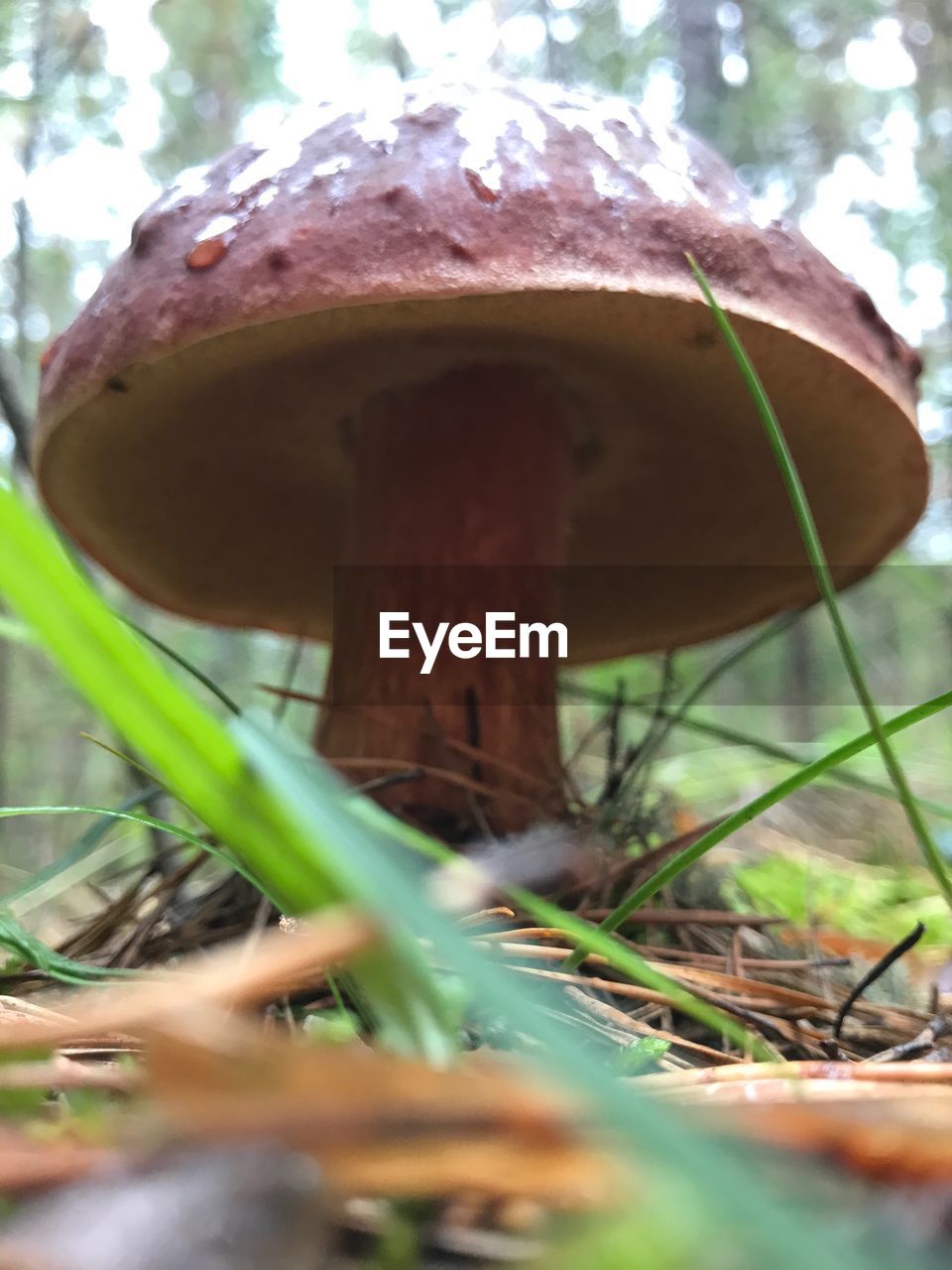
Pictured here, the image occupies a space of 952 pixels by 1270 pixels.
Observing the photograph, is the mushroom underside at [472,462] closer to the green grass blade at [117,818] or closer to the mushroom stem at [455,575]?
the mushroom stem at [455,575]

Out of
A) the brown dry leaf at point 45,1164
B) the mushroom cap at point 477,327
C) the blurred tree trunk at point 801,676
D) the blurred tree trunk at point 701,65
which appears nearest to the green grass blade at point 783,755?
the mushroom cap at point 477,327

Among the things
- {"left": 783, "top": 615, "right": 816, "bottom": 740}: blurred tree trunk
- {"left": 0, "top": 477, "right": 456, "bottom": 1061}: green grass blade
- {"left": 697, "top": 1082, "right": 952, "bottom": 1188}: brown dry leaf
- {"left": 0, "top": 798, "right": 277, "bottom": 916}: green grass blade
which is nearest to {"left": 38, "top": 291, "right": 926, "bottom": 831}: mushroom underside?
{"left": 0, "top": 798, "right": 277, "bottom": 916}: green grass blade

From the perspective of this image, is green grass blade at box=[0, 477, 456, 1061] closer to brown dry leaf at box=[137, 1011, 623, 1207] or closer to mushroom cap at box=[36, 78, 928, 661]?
brown dry leaf at box=[137, 1011, 623, 1207]

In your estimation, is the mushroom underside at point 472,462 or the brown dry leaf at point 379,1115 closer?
the brown dry leaf at point 379,1115

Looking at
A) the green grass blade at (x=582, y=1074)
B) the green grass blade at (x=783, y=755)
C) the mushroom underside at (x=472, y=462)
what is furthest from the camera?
the mushroom underside at (x=472, y=462)

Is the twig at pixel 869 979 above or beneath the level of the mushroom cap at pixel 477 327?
beneath

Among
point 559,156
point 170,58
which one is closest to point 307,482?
point 559,156

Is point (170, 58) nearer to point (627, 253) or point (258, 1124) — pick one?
point (627, 253)

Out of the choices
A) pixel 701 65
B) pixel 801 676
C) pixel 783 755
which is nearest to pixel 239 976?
pixel 783 755

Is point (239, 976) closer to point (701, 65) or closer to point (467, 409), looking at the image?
point (467, 409)
